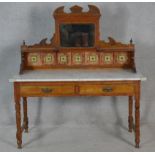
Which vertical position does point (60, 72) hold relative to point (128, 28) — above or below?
below

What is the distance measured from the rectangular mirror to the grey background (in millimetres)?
306

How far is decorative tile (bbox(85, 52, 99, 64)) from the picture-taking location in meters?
4.01

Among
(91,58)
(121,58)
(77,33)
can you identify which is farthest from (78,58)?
(121,58)

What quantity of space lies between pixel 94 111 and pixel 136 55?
0.73 meters

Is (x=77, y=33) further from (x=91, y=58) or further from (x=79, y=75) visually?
(x=79, y=75)

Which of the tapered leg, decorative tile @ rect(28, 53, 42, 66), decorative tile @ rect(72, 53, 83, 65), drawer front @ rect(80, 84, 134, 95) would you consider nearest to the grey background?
the tapered leg

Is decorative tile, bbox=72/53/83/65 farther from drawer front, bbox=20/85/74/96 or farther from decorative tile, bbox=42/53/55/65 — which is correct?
drawer front, bbox=20/85/74/96

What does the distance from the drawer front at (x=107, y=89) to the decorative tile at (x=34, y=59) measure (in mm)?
633

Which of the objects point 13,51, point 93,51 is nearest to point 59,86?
point 93,51

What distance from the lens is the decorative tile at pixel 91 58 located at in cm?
401

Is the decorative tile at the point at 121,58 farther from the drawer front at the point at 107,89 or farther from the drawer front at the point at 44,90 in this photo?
the drawer front at the point at 44,90

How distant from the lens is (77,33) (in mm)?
3914

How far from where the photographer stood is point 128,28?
4199 mm

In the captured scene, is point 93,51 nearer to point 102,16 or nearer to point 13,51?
A: point 102,16
